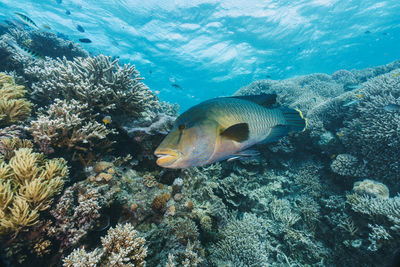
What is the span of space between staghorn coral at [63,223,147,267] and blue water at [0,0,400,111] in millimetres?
11726

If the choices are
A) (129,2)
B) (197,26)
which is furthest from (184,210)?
(197,26)

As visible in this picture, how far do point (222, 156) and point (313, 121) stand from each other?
702 cm

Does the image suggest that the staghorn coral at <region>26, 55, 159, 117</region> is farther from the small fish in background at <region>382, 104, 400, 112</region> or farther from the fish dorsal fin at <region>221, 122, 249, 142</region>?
the small fish in background at <region>382, 104, 400, 112</region>

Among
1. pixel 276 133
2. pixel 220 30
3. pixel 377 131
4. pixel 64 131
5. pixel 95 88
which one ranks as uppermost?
pixel 220 30

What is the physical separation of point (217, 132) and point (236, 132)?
0.17 m

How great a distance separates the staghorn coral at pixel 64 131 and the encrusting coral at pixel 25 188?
0.45 meters

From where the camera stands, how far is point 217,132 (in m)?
1.45

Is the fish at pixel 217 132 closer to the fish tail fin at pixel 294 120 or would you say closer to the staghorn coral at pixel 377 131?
the fish tail fin at pixel 294 120

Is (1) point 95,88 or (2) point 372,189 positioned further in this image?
(2) point 372,189

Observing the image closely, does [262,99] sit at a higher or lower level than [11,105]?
lower

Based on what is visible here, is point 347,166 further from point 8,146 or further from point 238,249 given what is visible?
point 8,146

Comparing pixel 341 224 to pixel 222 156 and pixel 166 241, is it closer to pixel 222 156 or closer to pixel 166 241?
pixel 166 241

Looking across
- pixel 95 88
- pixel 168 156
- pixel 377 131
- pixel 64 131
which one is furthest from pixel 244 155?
pixel 377 131

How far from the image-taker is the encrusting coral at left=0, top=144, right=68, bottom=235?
1.92 m
